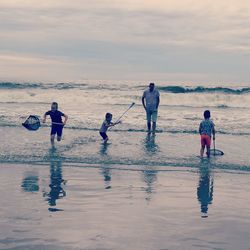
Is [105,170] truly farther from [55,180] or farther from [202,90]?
[202,90]

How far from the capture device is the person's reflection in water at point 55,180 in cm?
980

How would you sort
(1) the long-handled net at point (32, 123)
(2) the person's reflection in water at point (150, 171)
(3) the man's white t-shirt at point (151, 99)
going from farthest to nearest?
(3) the man's white t-shirt at point (151, 99) → (1) the long-handled net at point (32, 123) → (2) the person's reflection in water at point (150, 171)

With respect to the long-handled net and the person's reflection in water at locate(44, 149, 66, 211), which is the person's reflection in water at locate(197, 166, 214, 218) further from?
the long-handled net

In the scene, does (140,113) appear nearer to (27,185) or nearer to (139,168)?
(139,168)

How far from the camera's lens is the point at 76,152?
646 inches

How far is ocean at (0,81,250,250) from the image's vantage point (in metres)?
7.43

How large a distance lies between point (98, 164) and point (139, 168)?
50.1 inches

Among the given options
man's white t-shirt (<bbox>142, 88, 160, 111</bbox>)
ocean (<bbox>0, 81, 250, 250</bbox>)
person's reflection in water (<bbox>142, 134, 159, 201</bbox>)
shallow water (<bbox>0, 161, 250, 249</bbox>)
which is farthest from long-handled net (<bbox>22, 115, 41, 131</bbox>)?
man's white t-shirt (<bbox>142, 88, 160, 111</bbox>)

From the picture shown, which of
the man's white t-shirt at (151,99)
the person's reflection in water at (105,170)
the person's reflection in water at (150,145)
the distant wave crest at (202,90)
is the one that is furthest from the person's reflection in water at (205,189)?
the distant wave crest at (202,90)

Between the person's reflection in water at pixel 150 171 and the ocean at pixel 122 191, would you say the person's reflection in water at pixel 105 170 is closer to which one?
the ocean at pixel 122 191

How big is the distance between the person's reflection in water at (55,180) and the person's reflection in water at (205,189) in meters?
2.79

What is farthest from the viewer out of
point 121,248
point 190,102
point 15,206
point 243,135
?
point 190,102

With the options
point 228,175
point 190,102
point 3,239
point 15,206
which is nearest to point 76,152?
point 228,175

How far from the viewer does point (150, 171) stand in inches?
524
